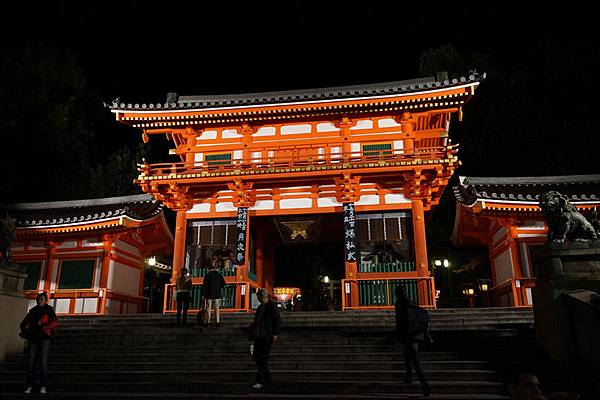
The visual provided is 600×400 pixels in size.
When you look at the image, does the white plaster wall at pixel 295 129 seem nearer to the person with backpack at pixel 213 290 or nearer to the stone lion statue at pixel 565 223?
the person with backpack at pixel 213 290

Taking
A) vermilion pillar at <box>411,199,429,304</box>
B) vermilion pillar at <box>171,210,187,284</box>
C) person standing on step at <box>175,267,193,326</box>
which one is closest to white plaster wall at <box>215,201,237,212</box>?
vermilion pillar at <box>171,210,187,284</box>

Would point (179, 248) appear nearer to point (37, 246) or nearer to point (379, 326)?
point (37, 246)

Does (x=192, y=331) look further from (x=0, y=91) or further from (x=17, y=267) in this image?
(x=0, y=91)

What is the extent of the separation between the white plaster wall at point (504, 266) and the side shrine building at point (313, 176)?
3.53 meters

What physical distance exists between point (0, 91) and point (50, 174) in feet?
19.4

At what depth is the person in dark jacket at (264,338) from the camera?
7055 millimetres

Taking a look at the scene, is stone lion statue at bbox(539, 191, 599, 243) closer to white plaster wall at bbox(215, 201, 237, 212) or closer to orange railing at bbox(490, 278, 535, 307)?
orange railing at bbox(490, 278, 535, 307)

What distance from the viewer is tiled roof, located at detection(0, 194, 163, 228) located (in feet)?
56.4

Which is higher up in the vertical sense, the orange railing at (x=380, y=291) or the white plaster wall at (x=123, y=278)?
the white plaster wall at (x=123, y=278)

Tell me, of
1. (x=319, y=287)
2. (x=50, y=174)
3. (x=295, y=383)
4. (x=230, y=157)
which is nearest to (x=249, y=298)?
(x=230, y=157)

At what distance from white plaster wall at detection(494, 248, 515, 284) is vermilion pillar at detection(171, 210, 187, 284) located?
1221 cm

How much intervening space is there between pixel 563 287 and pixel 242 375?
233 inches

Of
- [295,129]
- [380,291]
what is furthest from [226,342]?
[295,129]

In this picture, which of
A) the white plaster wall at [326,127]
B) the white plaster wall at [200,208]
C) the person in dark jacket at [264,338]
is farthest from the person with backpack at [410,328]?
the white plaster wall at [326,127]
